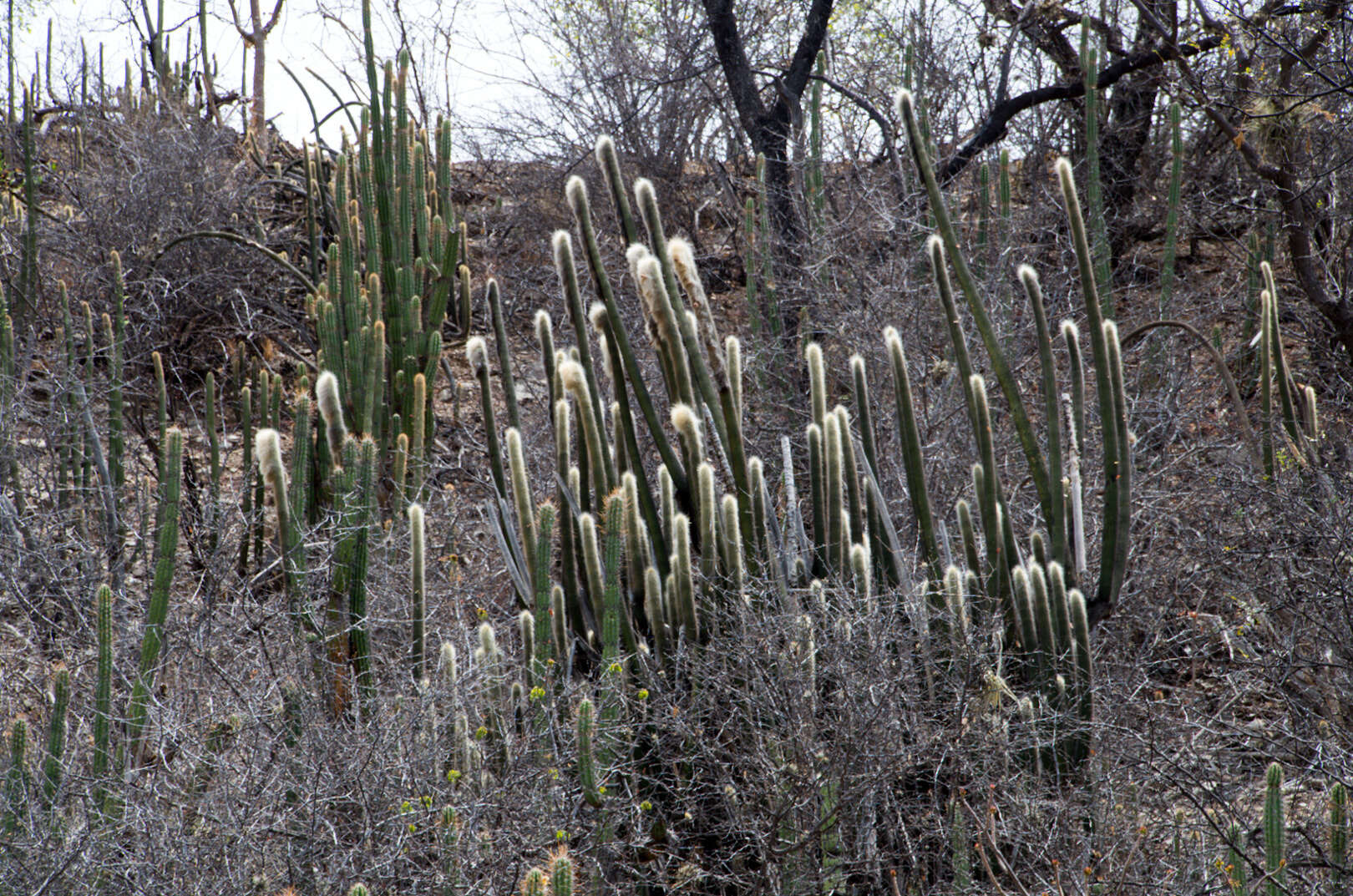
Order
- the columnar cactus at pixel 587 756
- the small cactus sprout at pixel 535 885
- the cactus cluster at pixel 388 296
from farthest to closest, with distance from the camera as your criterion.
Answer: the cactus cluster at pixel 388 296
the columnar cactus at pixel 587 756
the small cactus sprout at pixel 535 885

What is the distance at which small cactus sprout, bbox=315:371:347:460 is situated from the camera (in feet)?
11.5

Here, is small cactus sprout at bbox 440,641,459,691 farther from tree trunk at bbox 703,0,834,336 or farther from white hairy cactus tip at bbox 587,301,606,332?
tree trunk at bbox 703,0,834,336

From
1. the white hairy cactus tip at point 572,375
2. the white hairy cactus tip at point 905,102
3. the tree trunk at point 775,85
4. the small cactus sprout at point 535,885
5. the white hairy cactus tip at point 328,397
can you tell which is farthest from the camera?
the tree trunk at point 775,85

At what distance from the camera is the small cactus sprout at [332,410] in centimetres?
351

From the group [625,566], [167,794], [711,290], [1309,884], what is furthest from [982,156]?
[167,794]

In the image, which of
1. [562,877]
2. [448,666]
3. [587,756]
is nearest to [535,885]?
Answer: [562,877]

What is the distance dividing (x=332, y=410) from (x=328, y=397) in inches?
2.1

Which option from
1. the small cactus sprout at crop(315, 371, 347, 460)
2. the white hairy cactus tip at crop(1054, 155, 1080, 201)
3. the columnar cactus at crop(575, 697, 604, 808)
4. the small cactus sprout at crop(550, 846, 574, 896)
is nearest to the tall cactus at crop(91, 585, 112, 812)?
the small cactus sprout at crop(315, 371, 347, 460)

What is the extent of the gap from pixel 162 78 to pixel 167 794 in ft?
27.5

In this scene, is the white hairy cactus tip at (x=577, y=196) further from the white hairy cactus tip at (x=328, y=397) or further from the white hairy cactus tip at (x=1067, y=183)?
the white hairy cactus tip at (x=1067, y=183)

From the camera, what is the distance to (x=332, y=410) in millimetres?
3561

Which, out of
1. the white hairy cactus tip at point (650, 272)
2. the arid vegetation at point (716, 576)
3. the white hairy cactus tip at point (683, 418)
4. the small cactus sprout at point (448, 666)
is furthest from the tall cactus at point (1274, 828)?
the small cactus sprout at point (448, 666)

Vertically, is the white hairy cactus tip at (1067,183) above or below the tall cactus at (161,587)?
above

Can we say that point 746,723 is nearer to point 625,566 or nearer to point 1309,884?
point 625,566
